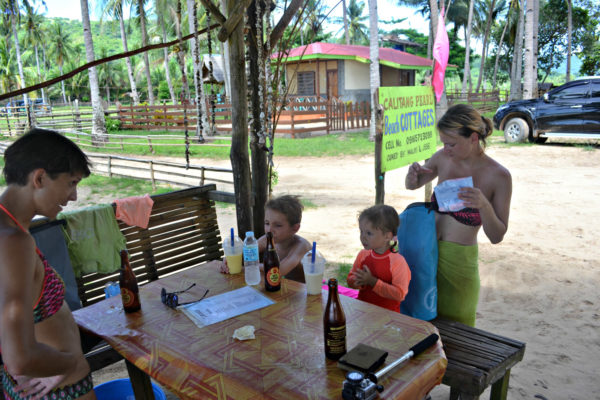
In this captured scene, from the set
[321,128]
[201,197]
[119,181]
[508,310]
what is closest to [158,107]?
[321,128]

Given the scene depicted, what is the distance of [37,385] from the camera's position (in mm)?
1739

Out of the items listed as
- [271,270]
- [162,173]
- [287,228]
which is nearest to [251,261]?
[271,270]

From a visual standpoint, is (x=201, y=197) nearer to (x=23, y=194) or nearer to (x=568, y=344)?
(x=23, y=194)

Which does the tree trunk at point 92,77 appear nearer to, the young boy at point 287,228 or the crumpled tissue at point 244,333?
the young boy at point 287,228

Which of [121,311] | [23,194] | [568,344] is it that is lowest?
[568,344]

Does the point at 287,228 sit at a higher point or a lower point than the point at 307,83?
lower

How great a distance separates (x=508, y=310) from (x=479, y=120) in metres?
2.36

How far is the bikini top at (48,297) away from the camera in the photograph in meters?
1.69

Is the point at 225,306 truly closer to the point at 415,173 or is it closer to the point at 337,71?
the point at 415,173

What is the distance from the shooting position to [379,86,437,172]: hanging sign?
3.90 metres

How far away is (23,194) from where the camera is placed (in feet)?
5.06

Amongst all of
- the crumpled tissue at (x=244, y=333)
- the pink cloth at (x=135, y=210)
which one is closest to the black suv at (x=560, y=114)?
the pink cloth at (x=135, y=210)

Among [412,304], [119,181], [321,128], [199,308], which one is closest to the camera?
[199,308]

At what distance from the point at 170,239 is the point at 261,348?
2501 mm
